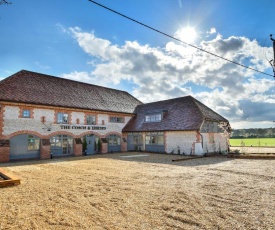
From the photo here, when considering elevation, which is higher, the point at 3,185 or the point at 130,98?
the point at 130,98

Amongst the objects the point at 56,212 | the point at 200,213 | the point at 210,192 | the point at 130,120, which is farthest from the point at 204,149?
the point at 56,212

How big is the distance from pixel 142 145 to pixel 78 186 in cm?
1857

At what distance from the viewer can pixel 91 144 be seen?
24328 millimetres

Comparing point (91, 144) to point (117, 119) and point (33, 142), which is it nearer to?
point (117, 119)

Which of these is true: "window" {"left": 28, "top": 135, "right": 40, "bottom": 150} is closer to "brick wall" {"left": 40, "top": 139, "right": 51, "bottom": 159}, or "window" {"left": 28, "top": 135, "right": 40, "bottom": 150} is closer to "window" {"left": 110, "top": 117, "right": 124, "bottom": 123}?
"brick wall" {"left": 40, "top": 139, "right": 51, "bottom": 159}

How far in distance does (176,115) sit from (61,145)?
13401 mm

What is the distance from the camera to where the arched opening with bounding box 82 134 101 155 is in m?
23.6

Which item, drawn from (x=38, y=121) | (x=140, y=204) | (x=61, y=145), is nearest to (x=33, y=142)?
(x=38, y=121)

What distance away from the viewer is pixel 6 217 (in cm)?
520

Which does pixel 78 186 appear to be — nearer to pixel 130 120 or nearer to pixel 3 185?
pixel 3 185

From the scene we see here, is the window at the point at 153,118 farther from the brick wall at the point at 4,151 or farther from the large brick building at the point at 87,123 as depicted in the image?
the brick wall at the point at 4,151

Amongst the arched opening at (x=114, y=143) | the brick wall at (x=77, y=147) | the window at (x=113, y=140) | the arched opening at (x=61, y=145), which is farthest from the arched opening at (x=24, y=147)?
the window at (x=113, y=140)

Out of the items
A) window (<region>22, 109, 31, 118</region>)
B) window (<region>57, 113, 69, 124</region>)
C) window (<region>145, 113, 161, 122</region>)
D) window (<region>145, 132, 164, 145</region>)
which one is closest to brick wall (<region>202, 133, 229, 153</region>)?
window (<region>145, 132, 164, 145</region>)

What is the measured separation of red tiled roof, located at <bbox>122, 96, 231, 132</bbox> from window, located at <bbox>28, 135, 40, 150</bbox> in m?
11.2
